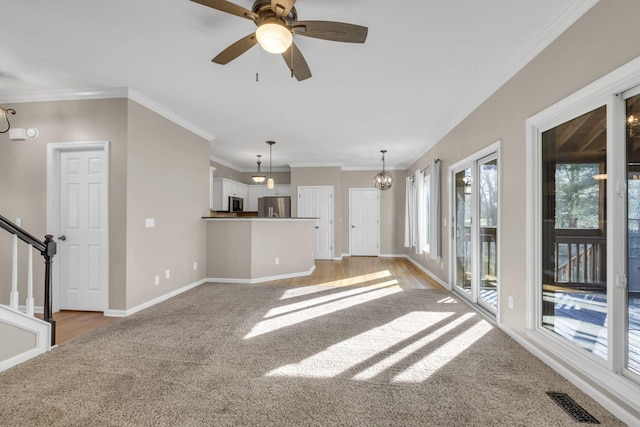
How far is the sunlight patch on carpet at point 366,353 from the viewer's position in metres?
2.31

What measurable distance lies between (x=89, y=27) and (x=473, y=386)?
3.99 meters

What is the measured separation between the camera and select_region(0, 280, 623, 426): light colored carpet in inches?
70.7

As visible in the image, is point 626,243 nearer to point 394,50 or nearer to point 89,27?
point 394,50

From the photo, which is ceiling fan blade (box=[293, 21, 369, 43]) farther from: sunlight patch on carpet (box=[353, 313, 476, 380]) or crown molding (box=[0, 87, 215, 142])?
crown molding (box=[0, 87, 215, 142])

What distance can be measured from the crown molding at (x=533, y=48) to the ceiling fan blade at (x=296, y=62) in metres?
1.90

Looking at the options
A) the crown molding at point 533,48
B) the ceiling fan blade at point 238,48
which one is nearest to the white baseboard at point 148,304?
the ceiling fan blade at point 238,48

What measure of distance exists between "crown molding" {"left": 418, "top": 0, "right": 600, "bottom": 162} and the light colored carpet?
2.58 meters

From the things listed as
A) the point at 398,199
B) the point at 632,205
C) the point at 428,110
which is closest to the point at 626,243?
the point at 632,205

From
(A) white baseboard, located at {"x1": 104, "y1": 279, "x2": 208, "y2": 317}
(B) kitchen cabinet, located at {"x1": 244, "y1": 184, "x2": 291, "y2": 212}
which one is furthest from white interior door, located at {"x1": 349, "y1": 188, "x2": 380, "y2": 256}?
(A) white baseboard, located at {"x1": 104, "y1": 279, "x2": 208, "y2": 317}

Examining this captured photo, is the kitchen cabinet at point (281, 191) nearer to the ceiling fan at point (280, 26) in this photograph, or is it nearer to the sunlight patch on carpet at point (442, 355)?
the sunlight patch on carpet at point (442, 355)

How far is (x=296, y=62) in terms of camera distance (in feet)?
7.55

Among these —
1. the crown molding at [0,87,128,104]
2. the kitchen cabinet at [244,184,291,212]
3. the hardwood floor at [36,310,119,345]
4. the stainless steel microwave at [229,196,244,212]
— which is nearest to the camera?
the hardwood floor at [36,310,119,345]

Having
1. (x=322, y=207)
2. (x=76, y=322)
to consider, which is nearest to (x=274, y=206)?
(x=322, y=207)

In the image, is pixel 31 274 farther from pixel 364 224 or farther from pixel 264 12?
pixel 364 224
